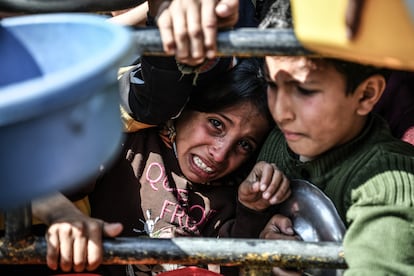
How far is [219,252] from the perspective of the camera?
3.43ft

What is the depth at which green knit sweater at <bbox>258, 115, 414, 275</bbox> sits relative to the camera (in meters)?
1.13

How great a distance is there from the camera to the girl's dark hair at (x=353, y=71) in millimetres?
1294

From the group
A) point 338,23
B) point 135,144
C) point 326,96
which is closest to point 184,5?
point 338,23

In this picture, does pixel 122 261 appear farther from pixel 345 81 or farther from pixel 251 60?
pixel 251 60

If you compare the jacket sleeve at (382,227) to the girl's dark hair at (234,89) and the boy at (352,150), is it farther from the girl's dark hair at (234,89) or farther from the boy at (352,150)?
the girl's dark hair at (234,89)

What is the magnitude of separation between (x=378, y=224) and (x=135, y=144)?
83cm

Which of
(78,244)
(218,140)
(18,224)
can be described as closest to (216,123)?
(218,140)

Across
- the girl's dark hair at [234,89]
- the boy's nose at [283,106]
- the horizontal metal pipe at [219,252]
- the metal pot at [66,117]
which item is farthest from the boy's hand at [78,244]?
the girl's dark hair at [234,89]

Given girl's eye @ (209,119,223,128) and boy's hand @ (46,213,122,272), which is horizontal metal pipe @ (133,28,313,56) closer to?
boy's hand @ (46,213,122,272)

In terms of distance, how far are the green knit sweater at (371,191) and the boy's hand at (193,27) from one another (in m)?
0.40

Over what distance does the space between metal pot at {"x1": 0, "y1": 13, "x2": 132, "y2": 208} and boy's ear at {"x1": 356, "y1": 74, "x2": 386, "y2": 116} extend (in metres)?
0.67

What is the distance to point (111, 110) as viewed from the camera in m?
0.83

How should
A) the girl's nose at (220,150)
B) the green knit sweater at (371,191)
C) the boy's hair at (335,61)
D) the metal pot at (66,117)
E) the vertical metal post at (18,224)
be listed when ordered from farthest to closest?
the girl's nose at (220,150)
the boy's hair at (335,61)
the green knit sweater at (371,191)
the vertical metal post at (18,224)
the metal pot at (66,117)

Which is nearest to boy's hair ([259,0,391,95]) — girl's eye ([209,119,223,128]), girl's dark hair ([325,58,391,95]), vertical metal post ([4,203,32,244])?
girl's dark hair ([325,58,391,95])
